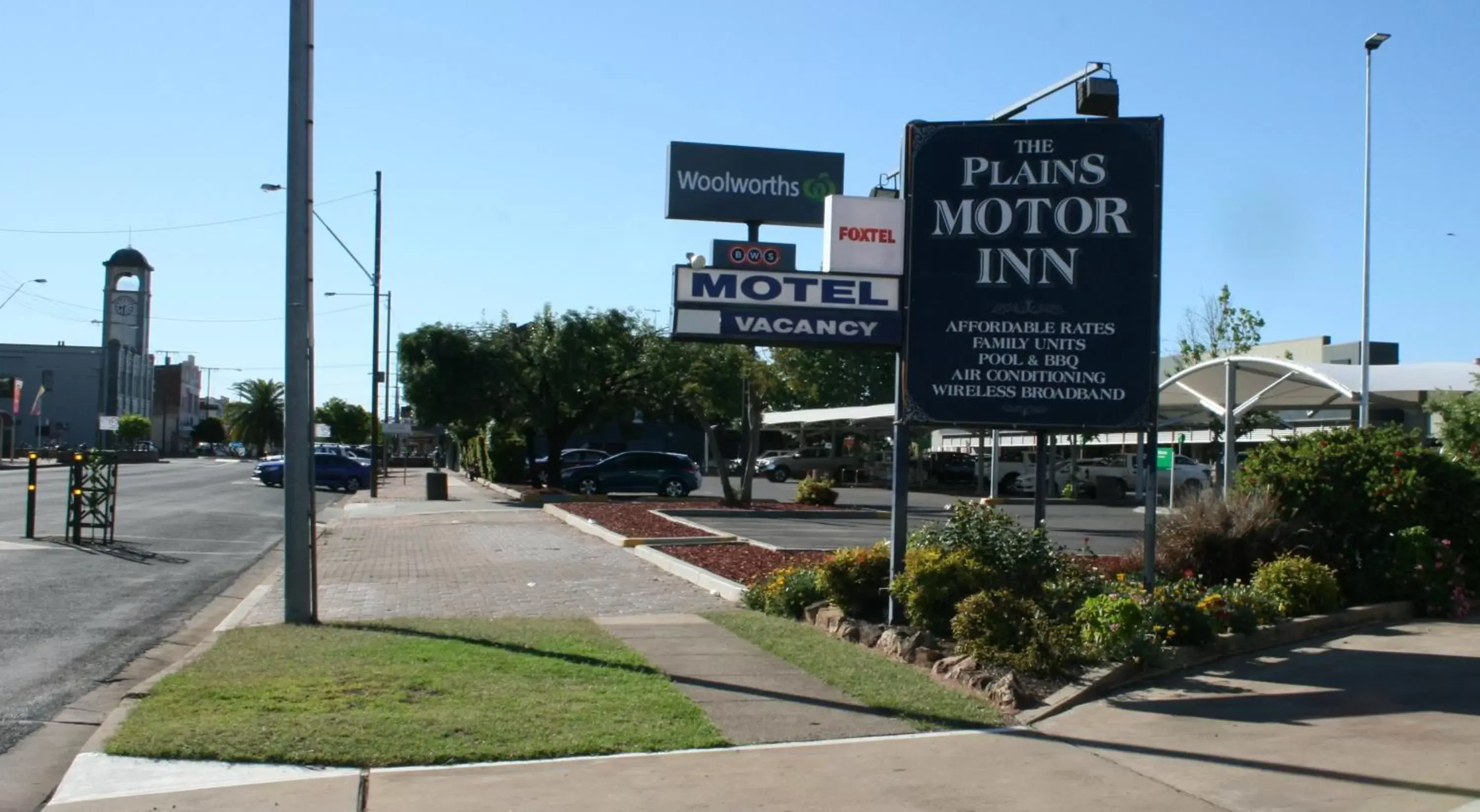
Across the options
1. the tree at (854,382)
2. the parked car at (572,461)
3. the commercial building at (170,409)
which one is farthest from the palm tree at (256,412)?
the parked car at (572,461)

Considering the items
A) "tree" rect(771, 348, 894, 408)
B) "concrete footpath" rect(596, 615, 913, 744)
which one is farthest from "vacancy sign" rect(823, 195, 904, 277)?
"tree" rect(771, 348, 894, 408)

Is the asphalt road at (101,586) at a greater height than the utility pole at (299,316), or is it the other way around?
the utility pole at (299,316)

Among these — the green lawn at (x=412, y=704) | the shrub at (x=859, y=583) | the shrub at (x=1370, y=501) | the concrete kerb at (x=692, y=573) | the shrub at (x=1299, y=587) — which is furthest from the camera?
the concrete kerb at (x=692, y=573)

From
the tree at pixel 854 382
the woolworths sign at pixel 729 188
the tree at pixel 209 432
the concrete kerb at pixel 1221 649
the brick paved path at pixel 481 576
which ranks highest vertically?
the tree at pixel 854 382

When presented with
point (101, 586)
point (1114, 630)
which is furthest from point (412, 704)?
point (101, 586)

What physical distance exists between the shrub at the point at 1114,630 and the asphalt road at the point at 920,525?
518cm

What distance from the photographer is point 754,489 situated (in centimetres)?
5031

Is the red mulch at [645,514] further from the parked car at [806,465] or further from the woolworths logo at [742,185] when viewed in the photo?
the parked car at [806,465]

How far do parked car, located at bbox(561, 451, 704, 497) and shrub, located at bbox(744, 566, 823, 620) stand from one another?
90.0 feet

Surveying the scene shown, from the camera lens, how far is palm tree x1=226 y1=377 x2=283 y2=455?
345 ft

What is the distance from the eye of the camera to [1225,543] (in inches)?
479

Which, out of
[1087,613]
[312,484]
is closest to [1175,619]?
[1087,613]

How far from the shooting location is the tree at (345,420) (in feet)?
358

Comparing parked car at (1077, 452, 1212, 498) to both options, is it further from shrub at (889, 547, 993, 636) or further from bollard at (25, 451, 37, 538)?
shrub at (889, 547, 993, 636)
